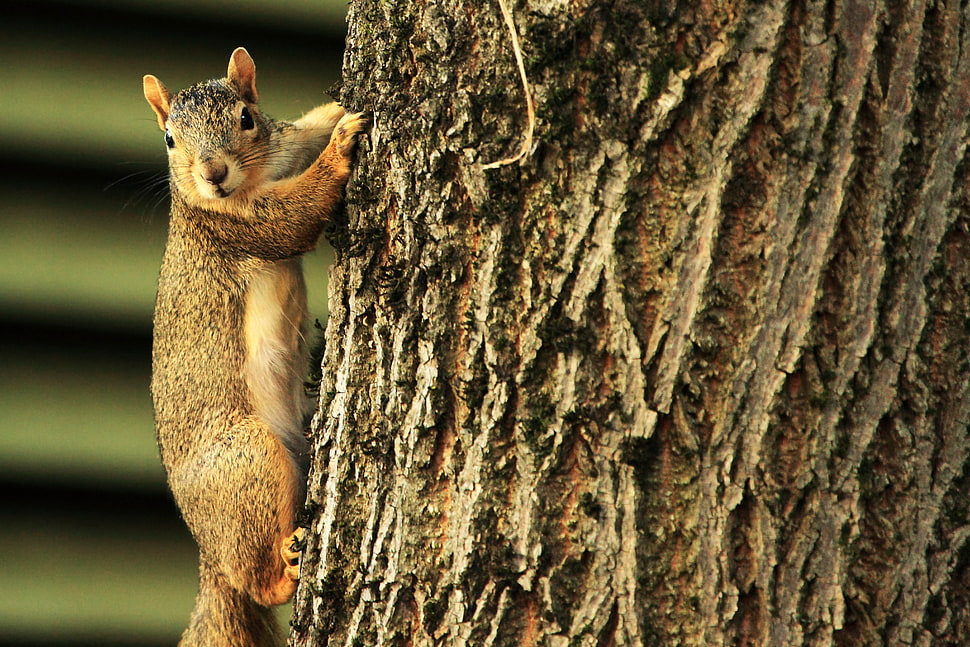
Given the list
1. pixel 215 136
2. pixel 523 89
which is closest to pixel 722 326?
pixel 523 89

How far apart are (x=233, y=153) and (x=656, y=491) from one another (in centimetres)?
157

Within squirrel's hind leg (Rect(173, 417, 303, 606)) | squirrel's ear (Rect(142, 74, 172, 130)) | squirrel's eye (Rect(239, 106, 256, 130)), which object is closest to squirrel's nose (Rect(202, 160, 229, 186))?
squirrel's eye (Rect(239, 106, 256, 130))

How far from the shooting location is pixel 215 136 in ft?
8.31

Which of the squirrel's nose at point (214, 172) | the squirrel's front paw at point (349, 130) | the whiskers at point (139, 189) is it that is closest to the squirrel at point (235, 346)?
the squirrel's nose at point (214, 172)

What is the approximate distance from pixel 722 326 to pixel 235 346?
5.03ft

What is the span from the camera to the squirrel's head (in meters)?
2.50

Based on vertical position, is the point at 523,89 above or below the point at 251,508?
above

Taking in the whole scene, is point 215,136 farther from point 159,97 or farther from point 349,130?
point 349,130

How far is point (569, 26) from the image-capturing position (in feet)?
4.86

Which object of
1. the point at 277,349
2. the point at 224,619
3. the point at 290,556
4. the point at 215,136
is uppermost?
the point at 215,136

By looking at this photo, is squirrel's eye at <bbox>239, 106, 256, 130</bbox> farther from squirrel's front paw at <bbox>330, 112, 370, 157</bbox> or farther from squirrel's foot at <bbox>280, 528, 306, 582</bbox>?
squirrel's foot at <bbox>280, 528, 306, 582</bbox>

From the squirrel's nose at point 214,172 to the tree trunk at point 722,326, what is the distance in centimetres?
113

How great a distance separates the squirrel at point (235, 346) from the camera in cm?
240

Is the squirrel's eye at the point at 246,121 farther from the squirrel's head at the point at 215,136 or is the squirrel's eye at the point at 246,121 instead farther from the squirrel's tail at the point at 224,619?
the squirrel's tail at the point at 224,619
